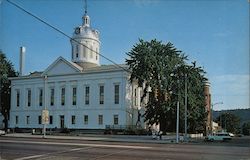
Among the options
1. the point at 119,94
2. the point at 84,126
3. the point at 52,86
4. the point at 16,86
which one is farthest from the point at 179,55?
the point at 16,86

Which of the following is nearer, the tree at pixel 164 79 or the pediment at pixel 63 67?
the tree at pixel 164 79

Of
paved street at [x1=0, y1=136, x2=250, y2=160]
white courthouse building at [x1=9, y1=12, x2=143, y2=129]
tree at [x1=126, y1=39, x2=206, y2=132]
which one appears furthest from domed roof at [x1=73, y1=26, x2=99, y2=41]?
paved street at [x1=0, y1=136, x2=250, y2=160]

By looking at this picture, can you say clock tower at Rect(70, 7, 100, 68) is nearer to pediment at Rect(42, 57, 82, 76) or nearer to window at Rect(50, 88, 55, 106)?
pediment at Rect(42, 57, 82, 76)

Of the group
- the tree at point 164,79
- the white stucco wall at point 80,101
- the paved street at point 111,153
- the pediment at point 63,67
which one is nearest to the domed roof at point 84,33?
the pediment at point 63,67

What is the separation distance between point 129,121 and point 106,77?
7.55 m

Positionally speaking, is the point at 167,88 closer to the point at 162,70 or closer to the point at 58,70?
the point at 162,70

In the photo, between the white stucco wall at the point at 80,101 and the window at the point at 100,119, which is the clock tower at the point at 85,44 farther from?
the window at the point at 100,119

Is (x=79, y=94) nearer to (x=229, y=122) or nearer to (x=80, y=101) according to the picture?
(x=80, y=101)

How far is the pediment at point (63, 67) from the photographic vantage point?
64625 millimetres

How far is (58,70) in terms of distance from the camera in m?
66.2

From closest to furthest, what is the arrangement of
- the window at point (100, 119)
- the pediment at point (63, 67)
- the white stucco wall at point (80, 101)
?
the white stucco wall at point (80, 101) → the window at point (100, 119) → the pediment at point (63, 67)

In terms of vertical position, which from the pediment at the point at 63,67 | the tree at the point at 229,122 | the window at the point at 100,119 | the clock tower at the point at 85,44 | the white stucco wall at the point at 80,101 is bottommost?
the tree at the point at 229,122

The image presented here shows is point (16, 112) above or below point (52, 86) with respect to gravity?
below

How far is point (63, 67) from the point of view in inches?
2584
